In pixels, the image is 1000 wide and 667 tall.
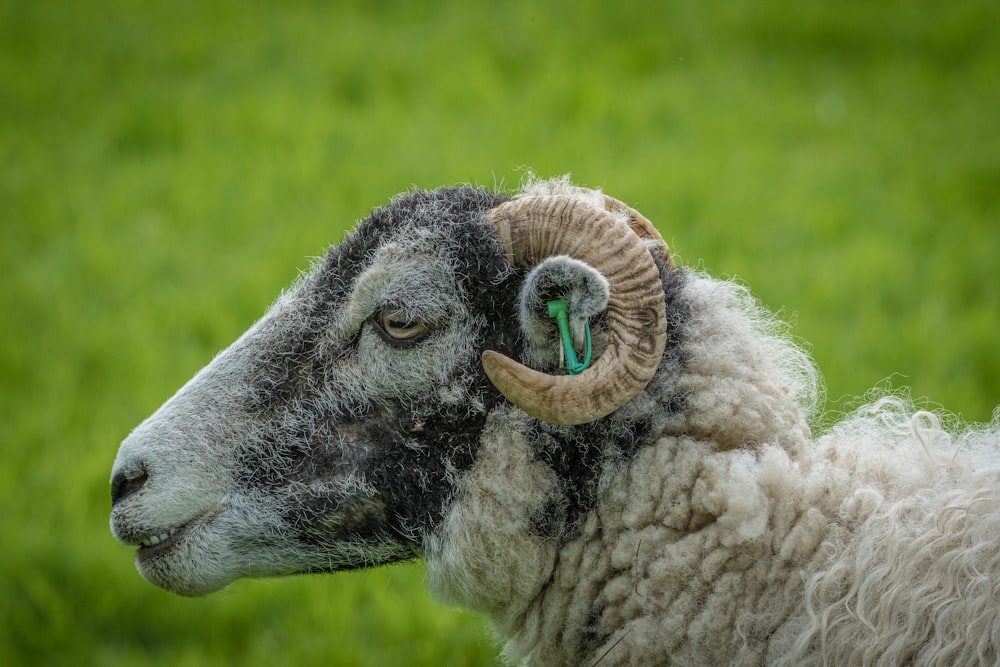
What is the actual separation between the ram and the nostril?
0.01m

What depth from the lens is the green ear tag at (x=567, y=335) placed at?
3.18m

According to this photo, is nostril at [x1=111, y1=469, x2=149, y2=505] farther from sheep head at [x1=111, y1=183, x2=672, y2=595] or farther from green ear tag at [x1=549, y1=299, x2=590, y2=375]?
green ear tag at [x1=549, y1=299, x2=590, y2=375]

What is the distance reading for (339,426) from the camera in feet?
11.6

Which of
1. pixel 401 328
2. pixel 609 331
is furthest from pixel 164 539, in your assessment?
pixel 609 331

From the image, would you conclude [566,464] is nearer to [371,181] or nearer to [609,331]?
[609,331]

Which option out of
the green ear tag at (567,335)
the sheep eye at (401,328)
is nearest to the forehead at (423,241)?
the sheep eye at (401,328)

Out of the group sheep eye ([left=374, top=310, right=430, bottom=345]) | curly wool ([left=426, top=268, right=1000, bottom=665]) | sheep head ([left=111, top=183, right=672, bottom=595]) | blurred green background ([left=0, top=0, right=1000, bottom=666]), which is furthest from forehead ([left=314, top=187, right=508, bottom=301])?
blurred green background ([left=0, top=0, right=1000, bottom=666])

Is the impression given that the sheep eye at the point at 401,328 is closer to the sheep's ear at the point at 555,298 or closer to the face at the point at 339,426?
the face at the point at 339,426

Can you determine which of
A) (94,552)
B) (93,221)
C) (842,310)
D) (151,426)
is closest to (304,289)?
(151,426)

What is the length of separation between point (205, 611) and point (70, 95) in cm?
808

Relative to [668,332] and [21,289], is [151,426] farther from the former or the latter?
[21,289]

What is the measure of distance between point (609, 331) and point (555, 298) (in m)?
0.22

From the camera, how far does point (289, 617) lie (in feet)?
19.9

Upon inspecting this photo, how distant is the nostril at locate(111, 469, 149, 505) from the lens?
3492 mm
